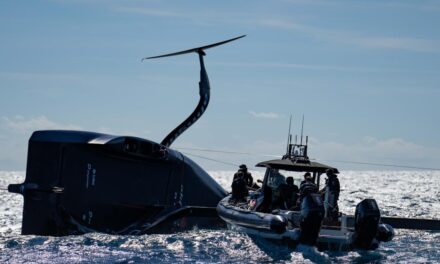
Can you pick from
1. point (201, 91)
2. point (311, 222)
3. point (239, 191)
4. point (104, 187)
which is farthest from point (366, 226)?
point (201, 91)

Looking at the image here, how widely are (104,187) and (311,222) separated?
8458 mm

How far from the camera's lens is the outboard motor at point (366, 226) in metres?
24.2

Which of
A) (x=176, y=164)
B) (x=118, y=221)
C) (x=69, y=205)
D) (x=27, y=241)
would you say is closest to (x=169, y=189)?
(x=176, y=164)

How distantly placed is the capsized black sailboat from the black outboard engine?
7.59 metres

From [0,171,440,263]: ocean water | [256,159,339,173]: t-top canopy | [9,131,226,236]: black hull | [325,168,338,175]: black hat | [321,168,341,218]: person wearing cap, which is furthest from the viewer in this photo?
[256,159,339,173]: t-top canopy

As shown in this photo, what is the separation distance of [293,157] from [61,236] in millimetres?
8539

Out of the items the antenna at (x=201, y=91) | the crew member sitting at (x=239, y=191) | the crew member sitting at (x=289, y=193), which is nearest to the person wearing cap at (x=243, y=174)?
the crew member sitting at (x=239, y=191)

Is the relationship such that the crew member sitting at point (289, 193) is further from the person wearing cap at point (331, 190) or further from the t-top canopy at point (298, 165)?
the person wearing cap at point (331, 190)

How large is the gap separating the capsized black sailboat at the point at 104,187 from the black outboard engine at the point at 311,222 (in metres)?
7.59

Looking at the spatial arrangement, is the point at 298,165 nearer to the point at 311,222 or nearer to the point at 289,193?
the point at 289,193

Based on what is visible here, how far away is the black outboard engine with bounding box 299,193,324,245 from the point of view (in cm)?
2336

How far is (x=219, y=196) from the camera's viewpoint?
35.9 meters

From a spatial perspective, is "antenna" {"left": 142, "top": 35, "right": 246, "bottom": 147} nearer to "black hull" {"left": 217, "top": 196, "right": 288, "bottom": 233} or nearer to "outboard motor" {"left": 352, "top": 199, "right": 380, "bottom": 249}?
"black hull" {"left": 217, "top": 196, "right": 288, "bottom": 233}

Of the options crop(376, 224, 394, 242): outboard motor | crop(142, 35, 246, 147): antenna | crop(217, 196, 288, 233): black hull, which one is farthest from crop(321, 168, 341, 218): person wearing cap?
crop(142, 35, 246, 147): antenna
